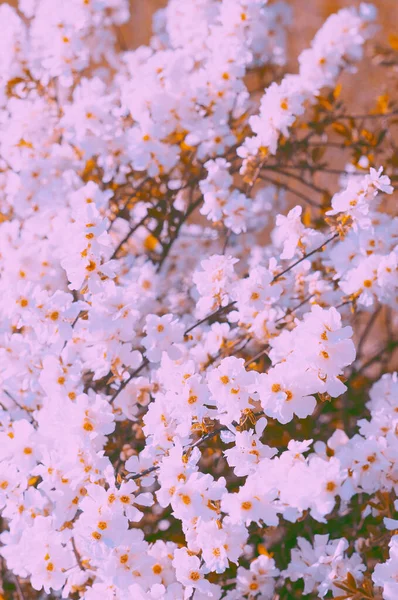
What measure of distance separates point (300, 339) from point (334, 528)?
1.83ft

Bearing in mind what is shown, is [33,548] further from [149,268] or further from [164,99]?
[164,99]

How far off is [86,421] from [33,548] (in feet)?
0.68

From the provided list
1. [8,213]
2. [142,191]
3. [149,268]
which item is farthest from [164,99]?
[8,213]

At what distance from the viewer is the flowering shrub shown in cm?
100

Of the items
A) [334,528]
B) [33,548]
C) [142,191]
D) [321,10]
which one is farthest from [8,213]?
[321,10]

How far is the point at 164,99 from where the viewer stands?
1.41 metres

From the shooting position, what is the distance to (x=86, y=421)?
1.06 meters

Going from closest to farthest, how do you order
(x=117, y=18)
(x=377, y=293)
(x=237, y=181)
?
(x=377, y=293) < (x=117, y=18) < (x=237, y=181)

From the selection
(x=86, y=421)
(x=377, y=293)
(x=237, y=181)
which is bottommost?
(x=86, y=421)

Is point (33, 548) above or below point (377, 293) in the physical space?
below

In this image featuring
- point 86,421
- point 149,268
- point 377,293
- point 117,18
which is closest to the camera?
point 86,421

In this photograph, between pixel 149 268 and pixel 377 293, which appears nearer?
pixel 377 293

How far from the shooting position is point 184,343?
1.32 m

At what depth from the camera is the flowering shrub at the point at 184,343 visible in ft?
3.27
